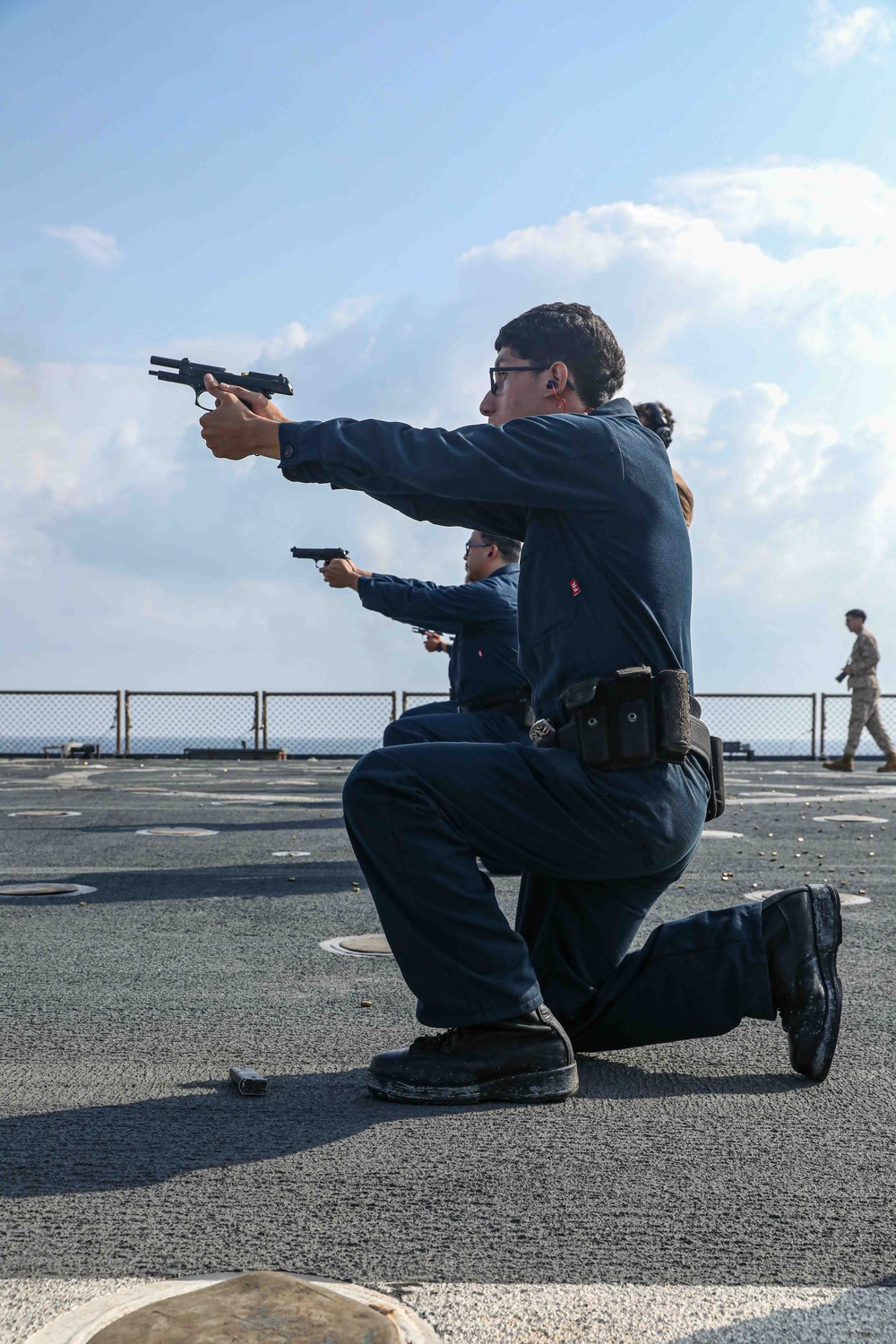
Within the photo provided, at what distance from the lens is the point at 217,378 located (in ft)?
12.0

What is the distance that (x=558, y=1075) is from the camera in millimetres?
2424

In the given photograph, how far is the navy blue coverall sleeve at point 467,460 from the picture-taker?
2.60 metres

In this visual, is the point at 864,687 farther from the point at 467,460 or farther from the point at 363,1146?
the point at 363,1146

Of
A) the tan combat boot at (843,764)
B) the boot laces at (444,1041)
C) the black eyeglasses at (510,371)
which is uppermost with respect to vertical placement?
the black eyeglasses at (510,371)

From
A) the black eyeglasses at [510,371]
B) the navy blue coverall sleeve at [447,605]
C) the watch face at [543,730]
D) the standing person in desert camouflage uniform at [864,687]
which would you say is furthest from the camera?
the standing person in desert camouflage uniform at [864,687]

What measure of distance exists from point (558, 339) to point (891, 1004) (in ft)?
6.38

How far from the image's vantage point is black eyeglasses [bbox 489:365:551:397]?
123 inches

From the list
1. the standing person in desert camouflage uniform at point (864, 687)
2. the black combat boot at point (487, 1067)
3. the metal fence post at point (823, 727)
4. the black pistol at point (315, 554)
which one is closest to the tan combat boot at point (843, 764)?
the standing person in desert camouflage uniform at point (864, 687)

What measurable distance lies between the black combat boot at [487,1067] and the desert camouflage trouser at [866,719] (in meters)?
16.4

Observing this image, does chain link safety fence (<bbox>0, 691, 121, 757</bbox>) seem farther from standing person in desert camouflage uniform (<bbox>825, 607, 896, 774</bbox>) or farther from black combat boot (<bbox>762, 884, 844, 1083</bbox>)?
black combat boot (<bbox>762, 884, 844, 1083</bbox>)

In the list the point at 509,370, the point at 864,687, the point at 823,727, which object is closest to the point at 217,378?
the point at 509,370

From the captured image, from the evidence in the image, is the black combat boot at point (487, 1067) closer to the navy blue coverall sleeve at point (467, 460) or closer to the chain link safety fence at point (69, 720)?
the navy blue coverall sleeve at point (467, 460)

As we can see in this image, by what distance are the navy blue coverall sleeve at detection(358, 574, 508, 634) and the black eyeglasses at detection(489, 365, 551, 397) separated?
3.06m

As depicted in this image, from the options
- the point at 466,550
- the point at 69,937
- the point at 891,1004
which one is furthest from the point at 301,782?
the point at 891,1004
